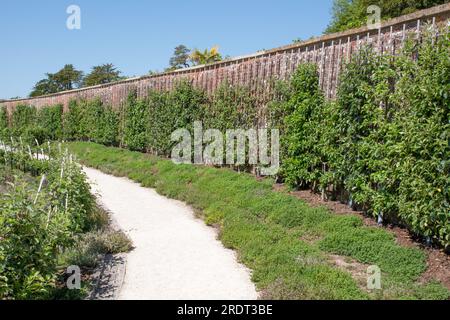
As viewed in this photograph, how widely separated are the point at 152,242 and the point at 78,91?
17749 mm

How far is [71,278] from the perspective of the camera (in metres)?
4.83

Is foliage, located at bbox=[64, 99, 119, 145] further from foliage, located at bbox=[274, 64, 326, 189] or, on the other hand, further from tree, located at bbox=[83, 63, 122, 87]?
tree, located at bbox=[83, 63, 122, 87]

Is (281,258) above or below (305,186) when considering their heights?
below

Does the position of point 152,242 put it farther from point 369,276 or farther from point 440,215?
point 440,215

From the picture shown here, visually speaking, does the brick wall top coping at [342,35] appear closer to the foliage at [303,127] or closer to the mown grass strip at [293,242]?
the foliage at [303,127]

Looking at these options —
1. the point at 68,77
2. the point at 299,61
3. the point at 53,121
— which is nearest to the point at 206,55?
the point at 53,121

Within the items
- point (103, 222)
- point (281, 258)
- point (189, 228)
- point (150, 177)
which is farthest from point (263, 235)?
point (150, 177)

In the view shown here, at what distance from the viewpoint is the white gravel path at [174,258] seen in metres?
4.62

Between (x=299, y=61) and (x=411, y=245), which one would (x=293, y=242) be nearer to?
(x=411, y=245)

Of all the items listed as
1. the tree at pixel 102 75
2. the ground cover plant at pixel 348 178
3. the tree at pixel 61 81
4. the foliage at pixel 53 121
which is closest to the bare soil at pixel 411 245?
the ground cover plant at pixel 348 178

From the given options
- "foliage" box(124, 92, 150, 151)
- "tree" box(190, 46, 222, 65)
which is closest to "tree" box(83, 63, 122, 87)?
"tree" box(190, 46, 222, 65)

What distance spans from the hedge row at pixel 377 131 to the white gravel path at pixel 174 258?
2181 millimetres

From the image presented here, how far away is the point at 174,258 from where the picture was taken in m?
5.69

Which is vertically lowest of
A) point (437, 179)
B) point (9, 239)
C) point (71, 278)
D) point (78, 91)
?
point (71, 278)
